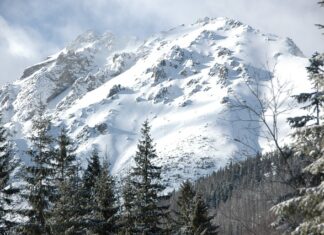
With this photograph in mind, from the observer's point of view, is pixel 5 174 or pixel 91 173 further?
pixel 91 173

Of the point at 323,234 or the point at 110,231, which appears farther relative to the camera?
the point at 110,231

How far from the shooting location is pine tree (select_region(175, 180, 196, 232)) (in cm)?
3329

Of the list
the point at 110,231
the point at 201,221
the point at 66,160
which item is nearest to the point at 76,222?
the point at 110,231

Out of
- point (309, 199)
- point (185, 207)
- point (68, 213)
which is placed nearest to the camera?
point (309, 199)

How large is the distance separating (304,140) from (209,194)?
18359 cm

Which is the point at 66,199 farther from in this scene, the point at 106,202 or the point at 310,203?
the point at 310,203

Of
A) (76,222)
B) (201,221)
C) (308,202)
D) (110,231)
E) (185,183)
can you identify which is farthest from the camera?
(185,183)

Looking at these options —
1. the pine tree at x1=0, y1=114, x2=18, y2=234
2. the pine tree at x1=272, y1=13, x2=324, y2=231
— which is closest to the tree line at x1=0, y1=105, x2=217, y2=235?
the pine tree at x1=0, y1=114, x2=18, y2=234

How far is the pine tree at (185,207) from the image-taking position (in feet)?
109

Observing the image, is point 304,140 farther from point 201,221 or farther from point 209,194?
point 209,194

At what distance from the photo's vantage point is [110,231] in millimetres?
27094

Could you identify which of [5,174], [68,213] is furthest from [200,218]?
[5,174]

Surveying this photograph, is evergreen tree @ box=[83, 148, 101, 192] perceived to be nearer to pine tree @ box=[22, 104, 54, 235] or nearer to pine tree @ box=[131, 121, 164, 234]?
pine tree @ box=[131, 121, 164, 234]

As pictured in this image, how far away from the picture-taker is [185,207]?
34.6 meters
